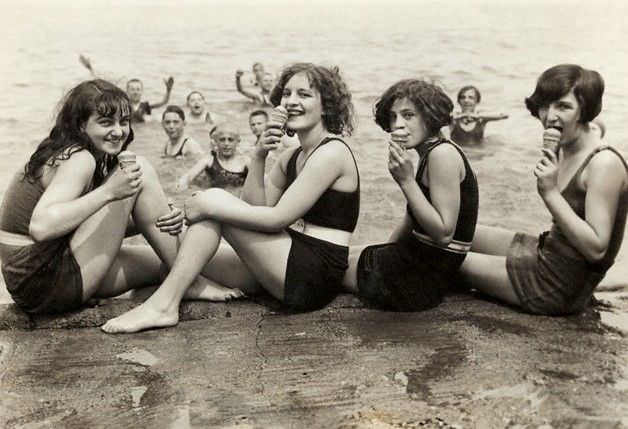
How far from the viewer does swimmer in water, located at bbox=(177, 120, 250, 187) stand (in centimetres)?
851

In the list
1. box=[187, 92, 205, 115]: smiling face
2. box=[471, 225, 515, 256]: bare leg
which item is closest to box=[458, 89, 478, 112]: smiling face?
box=[187, 92, 205, 115]: smiling face

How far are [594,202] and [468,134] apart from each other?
Answer: 7.53m

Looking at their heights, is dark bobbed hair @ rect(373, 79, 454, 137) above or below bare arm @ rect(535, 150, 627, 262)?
above

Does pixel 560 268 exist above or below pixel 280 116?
below

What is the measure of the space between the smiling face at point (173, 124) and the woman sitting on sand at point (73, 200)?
5903 mm

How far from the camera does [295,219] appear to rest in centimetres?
376

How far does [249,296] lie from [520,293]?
1.44 meters

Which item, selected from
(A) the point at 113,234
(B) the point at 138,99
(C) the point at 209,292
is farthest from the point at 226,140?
(A) the point at 113,234

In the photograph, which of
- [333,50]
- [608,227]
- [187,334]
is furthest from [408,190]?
[333,50]

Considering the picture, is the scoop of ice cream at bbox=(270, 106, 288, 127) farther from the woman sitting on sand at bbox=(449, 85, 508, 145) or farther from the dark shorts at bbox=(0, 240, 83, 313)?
the woman sitting on sand at bbox=(449, 85, 508, 145)

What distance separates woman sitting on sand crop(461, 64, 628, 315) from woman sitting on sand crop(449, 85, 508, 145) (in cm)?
627

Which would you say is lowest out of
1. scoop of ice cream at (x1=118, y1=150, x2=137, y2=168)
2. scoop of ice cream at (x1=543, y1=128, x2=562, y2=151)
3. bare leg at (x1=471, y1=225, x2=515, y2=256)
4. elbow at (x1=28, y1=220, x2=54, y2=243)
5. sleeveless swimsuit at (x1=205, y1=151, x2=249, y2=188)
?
sleeveless swimsuit at (x1=205, y1=151, x2=249, y2=188)

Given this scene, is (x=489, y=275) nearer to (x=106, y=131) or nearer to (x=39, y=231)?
(x=106, y=131)

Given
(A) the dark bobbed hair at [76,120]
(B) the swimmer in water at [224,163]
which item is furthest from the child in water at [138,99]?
(A) the dark bobbed hair at [76,120]
